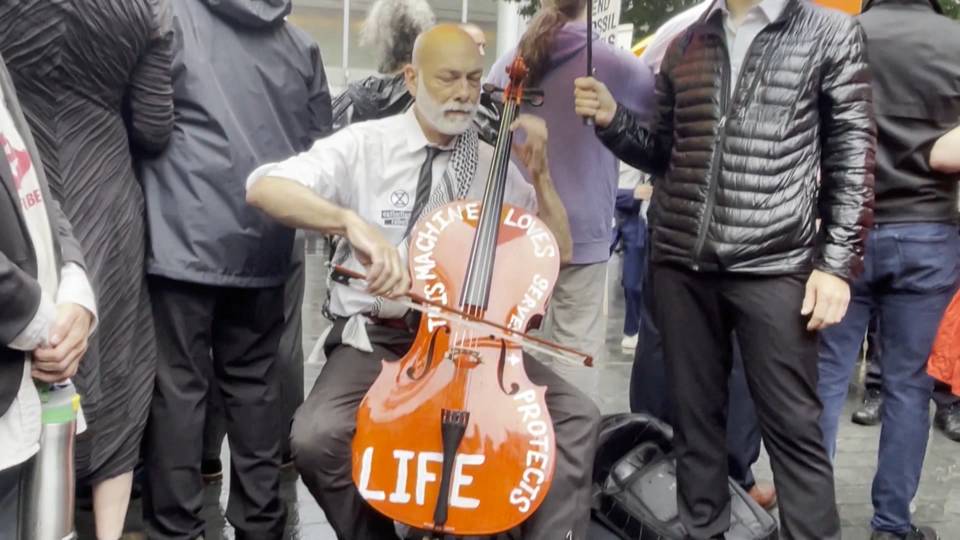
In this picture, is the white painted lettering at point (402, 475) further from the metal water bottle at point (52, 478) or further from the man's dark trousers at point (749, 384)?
the man's dark trousers at point (749, 384)

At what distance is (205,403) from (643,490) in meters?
1.33

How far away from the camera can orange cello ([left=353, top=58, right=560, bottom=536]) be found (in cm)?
199

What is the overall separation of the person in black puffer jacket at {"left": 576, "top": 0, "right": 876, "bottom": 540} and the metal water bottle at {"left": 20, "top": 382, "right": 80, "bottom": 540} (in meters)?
1.60

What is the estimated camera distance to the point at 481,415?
204 centimetres

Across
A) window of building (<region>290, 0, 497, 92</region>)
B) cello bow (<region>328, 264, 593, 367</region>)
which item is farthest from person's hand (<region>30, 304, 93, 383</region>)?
window of building (<region>290, 0, 497, 92</region>)

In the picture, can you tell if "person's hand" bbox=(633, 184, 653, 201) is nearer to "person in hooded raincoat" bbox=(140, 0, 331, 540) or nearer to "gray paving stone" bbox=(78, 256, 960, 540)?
"gray paving stone" bbox=(78, 256, 960, 540)

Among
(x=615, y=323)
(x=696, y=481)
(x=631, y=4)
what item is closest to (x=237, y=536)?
(x=696, y=481)

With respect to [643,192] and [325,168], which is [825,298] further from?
[643,192]

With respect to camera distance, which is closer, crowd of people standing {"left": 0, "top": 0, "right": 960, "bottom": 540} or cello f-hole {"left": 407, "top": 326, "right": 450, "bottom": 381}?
cello f-hole {"left": 407, "top": 326, "right": 450, "bottom": 381}

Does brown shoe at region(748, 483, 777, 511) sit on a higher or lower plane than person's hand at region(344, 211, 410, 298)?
lower

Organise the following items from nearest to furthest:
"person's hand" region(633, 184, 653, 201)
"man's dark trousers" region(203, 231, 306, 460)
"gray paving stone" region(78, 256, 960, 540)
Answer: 1. "gray paving stone" region(78, 256, 960, 540)
2. "man's dark trousers" region(203, 231, 306, 460)
3. "person's hand" region(633, 184, 653, 201)

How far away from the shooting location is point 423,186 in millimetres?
2562

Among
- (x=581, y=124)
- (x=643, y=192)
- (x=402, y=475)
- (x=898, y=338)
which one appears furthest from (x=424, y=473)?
(x=643, y=192)

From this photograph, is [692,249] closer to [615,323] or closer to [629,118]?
[629,118]
